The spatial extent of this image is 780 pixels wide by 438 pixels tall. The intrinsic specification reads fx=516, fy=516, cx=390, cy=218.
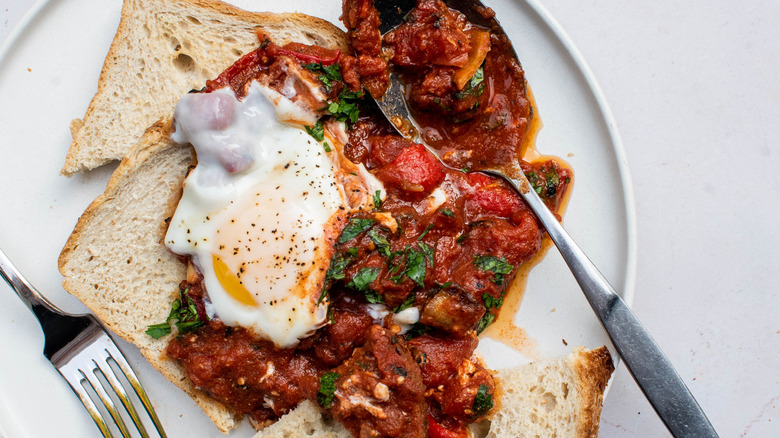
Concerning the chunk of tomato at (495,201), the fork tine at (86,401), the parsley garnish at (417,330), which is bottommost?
the fork tine at (86,401)

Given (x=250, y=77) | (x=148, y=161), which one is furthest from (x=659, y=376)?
(x=148, y=161)

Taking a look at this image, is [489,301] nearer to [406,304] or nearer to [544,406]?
[406,304]

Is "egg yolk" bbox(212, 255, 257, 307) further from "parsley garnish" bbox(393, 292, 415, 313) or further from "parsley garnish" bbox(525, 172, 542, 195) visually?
"parsley garnish" bbox(525, 172, 542, 195)

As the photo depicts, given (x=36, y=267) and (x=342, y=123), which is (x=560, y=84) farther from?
(x=36, y=267)

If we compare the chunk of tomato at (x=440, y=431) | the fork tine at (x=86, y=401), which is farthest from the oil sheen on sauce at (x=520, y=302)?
the fork tine at (x=86, y=401)

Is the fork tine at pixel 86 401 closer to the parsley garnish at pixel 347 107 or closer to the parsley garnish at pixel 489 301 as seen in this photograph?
the parsley garnish at pixel 347 107
